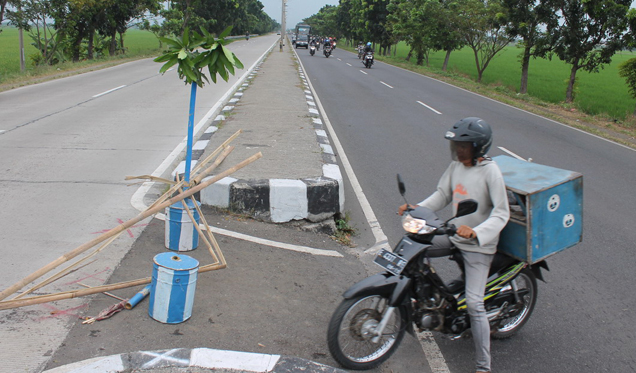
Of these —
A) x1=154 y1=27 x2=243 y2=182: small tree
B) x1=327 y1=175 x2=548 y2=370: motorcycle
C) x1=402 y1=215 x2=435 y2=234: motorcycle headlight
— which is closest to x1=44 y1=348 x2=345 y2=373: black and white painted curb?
x1=327 y1=175 x2=548 y2=370: motorcycle

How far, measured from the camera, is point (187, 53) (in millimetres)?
4410

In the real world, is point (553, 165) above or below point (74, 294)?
above

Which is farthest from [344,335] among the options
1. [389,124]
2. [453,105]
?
[453,105]

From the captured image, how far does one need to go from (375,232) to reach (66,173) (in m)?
4.36

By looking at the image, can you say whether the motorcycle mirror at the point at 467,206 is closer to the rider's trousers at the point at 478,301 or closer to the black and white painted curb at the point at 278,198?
the rider's trousers at the point at 478,301

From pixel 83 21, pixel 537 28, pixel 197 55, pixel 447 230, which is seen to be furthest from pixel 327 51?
pixel 447 230

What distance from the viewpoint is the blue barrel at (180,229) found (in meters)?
4.71

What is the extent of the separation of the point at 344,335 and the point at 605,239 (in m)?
4.22

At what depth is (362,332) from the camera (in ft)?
10.6

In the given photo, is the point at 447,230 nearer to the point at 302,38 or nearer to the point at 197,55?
the point at 197,55

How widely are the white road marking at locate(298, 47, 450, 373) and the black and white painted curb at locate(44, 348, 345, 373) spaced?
0.70 meters

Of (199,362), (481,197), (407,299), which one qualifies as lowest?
(199,362)

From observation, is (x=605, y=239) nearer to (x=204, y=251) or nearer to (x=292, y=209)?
(x=292, y=209)

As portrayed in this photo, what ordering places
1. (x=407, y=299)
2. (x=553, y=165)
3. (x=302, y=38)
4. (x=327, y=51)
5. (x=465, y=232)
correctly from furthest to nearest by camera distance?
(x=302, y=38), (x=327, y=51), (x=553, y=165), (x=407, y=299), (x=465, y=232)
